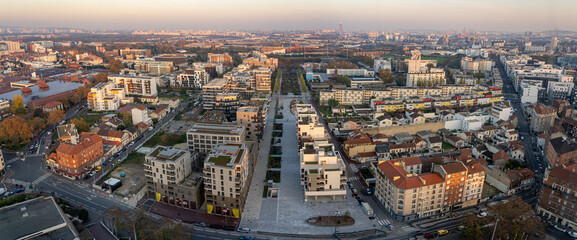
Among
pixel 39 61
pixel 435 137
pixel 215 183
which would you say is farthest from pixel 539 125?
pixel 39 61

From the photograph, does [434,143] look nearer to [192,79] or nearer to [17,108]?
[192,79]

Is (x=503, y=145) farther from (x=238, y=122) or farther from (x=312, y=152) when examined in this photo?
(x=238, y=122)

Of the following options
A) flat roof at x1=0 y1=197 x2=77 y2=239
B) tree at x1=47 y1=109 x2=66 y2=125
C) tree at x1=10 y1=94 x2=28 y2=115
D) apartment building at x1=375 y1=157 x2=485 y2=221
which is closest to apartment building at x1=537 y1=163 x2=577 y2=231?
apartment building at x1=375 y1=157 x2=485 y2=221

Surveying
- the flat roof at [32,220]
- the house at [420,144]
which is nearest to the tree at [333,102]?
the house at [420,144]

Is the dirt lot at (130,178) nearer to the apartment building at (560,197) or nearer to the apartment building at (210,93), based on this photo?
the apartment building at (210,93)

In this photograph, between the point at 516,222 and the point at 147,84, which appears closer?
the point at 516,222

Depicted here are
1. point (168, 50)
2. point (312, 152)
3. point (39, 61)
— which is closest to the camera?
point (312, 152)

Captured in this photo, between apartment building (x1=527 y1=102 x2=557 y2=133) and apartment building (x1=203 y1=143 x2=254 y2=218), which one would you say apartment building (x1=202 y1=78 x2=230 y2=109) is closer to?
apartment building (x1=203 y1=143 x2=254 y2=218)
